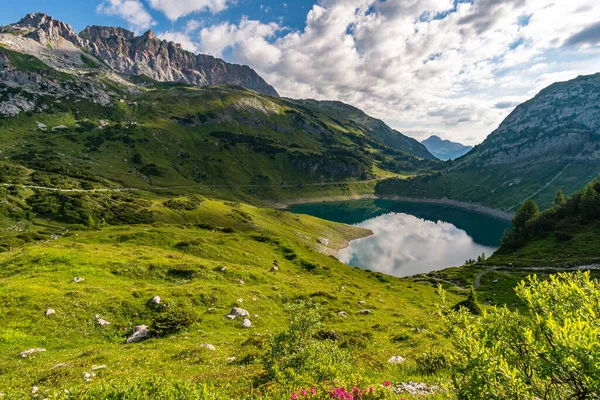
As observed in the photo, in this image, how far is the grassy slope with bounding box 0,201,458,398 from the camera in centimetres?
1725

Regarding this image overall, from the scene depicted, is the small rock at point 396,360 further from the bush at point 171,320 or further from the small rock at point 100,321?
the small rock at point 100,321

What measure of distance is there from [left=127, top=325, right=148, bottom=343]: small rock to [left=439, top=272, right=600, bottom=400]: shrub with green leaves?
25989 mm

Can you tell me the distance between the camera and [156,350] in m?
21.5

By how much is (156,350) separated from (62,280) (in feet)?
69.1

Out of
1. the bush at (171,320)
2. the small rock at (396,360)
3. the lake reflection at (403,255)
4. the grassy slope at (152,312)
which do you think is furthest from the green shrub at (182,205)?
the small rock at (396,360)

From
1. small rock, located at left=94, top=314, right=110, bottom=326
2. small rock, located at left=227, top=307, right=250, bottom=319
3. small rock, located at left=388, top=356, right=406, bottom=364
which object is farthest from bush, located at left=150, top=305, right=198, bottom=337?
small rock, located at left=388, top=356, right=406, bottom=364

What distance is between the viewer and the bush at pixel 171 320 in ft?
85.4

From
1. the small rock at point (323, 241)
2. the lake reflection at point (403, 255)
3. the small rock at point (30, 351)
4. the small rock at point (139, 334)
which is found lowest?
the lake reflection at point (403, 255)

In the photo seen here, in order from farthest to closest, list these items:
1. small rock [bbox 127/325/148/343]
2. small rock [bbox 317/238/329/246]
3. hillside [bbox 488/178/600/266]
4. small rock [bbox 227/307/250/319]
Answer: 1. small rock [bbox 317/238/329/246]
2. hillside [bbox 488/178/600/266]
3. small rock [bbox 227/307/250/319]
4. small rock [bbox 127/325/148/343]

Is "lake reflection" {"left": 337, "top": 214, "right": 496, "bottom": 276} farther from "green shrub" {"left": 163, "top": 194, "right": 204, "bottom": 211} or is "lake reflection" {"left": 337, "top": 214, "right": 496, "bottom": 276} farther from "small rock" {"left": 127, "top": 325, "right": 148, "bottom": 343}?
"small rock" {"left": 127, "top": 325, "right": 148, "bottom": 343}

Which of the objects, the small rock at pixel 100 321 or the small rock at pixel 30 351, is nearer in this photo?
the small rock at pixel 30 351

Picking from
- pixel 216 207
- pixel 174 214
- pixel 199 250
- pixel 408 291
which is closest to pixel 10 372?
pixel 199 250

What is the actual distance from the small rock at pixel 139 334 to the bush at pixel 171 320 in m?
0.56

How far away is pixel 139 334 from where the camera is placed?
993 inches
